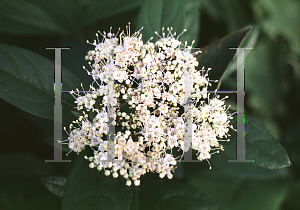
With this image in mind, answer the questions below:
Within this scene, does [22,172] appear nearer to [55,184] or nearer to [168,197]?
[55,184]

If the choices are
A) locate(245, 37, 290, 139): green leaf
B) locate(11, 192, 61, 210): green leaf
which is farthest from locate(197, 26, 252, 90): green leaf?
locate(11, 192, 61, 210): green leaf

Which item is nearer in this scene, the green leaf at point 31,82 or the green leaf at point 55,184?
the green leaf at point 31,82
